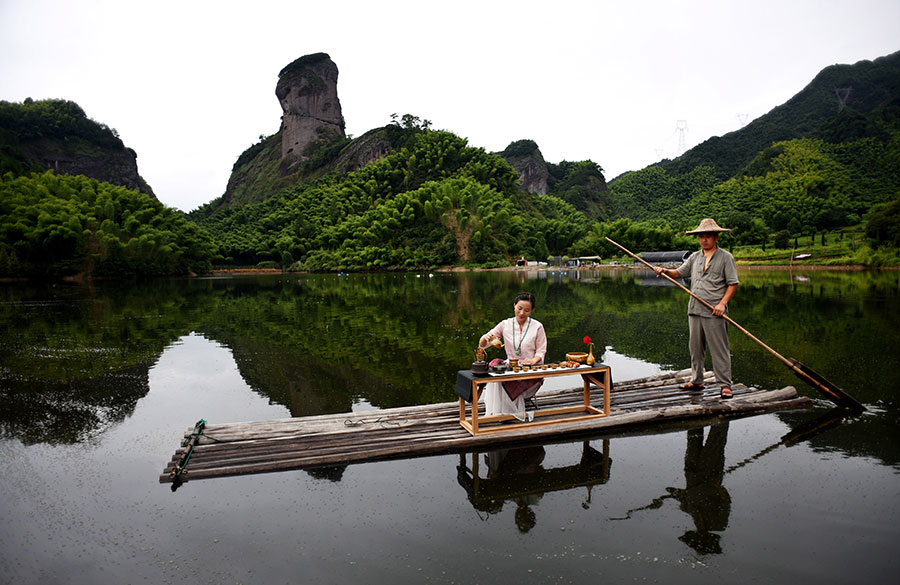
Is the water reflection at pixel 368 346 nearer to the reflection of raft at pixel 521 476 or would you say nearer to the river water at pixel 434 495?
the river water at pixel 434 495

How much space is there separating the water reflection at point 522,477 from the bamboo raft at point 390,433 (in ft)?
0.79

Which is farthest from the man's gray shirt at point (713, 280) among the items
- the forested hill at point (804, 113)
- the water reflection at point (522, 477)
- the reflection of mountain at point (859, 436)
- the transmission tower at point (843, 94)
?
the transmission tower at point (843, 94)

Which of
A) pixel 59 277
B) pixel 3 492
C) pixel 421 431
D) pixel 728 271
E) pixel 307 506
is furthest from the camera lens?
Answer: pixel 59 277

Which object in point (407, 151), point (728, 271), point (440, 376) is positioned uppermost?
point (407, 151)

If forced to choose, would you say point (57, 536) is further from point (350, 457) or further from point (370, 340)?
point (370, 340)

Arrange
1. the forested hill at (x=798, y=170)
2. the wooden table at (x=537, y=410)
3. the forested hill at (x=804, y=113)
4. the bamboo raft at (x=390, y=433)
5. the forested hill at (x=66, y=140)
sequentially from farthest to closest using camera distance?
the forested hill at (x=804, y=113) → the forested hill at (x=66, y=140) → the forested hill at (x=798, y=170) → the wooden table at (x=537, y=410) → the bamboo raft at (x=390, y=433)

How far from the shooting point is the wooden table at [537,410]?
5625 millimetres

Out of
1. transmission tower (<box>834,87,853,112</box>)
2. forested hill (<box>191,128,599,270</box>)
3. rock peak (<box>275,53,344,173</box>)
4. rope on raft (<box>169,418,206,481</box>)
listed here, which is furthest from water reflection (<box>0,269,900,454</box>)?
transmission tower (<box>834,87,853,112</box>)

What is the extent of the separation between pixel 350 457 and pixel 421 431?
0.95 m

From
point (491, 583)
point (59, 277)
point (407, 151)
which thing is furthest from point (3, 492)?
point (407, 151)

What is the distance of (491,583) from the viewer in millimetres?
3377

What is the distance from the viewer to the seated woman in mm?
6156

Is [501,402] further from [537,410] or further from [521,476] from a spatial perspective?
[521,476]

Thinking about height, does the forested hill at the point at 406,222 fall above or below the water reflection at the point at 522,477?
above
